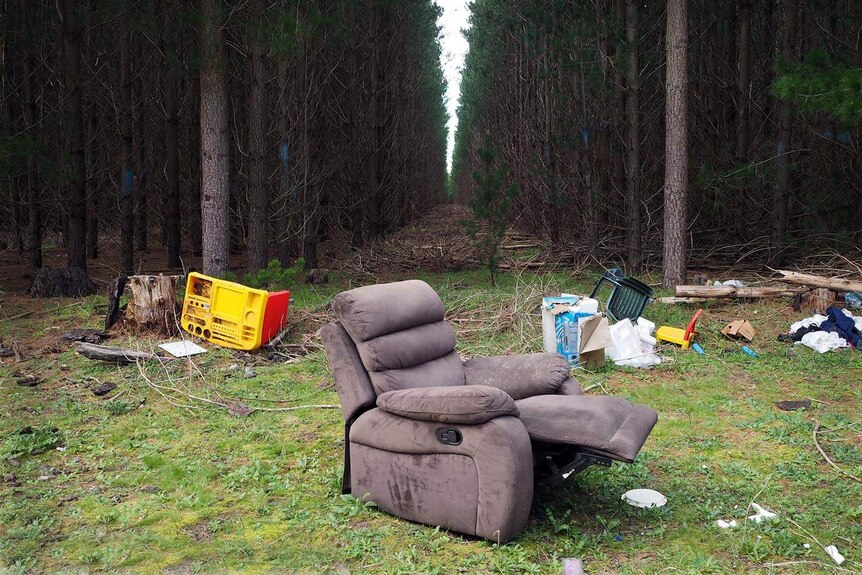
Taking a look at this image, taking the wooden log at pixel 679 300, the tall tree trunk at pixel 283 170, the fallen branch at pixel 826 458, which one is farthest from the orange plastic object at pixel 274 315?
the wooden log at pixel 679 300

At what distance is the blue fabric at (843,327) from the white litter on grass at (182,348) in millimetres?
6588

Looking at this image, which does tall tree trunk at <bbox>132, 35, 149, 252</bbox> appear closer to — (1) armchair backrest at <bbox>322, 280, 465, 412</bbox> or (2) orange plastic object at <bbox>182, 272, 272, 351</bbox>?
(2) orange plastic object at <bbox>182, 272, 272, 351</bbox>

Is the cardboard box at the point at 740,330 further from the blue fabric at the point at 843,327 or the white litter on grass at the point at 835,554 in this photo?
the white litter on grass at the point at 835,554

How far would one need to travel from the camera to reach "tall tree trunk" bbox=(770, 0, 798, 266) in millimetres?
11617

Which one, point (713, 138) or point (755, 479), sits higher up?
point (713, 138)

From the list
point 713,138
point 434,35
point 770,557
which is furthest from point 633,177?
point 434,35

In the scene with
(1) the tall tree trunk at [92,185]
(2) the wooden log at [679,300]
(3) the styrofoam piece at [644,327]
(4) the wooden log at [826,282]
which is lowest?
(3) the styrofoam piece at [644,327]

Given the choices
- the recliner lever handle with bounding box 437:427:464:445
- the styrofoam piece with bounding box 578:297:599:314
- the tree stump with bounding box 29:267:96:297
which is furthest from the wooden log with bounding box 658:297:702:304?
the tree stump with bounding box 29:267:96:297

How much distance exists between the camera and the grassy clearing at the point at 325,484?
3.36 m

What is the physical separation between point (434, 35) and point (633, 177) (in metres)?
15.8

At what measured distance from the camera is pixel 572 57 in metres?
14.3

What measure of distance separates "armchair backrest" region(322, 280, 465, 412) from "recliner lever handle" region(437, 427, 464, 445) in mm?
509

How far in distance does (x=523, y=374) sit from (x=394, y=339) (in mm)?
826

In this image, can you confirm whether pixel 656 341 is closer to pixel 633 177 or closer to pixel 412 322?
pixel 412 322
